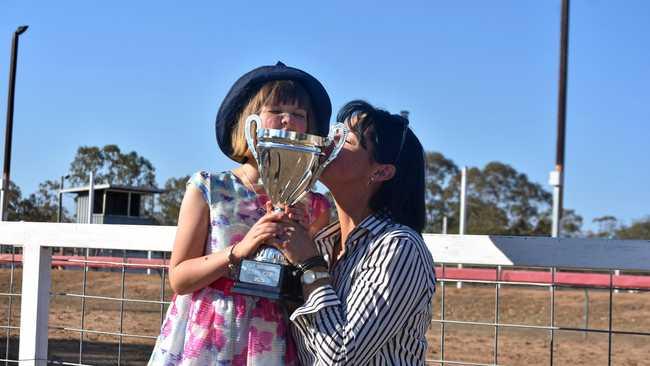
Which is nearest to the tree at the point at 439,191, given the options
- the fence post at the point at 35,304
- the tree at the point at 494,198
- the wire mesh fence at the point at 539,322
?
the tree at the point at 494,198

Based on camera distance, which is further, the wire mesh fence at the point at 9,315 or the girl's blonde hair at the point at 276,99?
the wire mesh fence at the point at 9,315

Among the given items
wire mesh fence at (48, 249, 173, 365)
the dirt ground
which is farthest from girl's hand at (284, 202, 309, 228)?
the dirt ground

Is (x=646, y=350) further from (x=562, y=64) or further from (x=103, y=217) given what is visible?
(x=103, y=217)

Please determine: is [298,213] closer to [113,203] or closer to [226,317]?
[226,317]

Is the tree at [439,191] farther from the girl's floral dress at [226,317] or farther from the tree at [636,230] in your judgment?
the girl's floral dress at [226,317]

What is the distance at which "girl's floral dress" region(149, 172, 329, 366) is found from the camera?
1892 mm

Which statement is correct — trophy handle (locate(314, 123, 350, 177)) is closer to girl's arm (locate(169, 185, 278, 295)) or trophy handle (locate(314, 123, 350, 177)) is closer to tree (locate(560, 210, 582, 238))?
girl's arm (locate(169, 185, 278, 295))

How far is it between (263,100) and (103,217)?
33063 millimetres

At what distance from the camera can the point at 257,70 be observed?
→ 1.97m

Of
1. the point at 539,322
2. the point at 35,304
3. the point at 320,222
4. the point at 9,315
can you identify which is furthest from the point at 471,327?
the point at 320,222

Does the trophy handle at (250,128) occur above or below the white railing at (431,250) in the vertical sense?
above

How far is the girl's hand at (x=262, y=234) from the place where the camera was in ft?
5.74

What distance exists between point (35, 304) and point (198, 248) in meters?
1.48

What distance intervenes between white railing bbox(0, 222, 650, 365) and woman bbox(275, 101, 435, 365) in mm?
656
